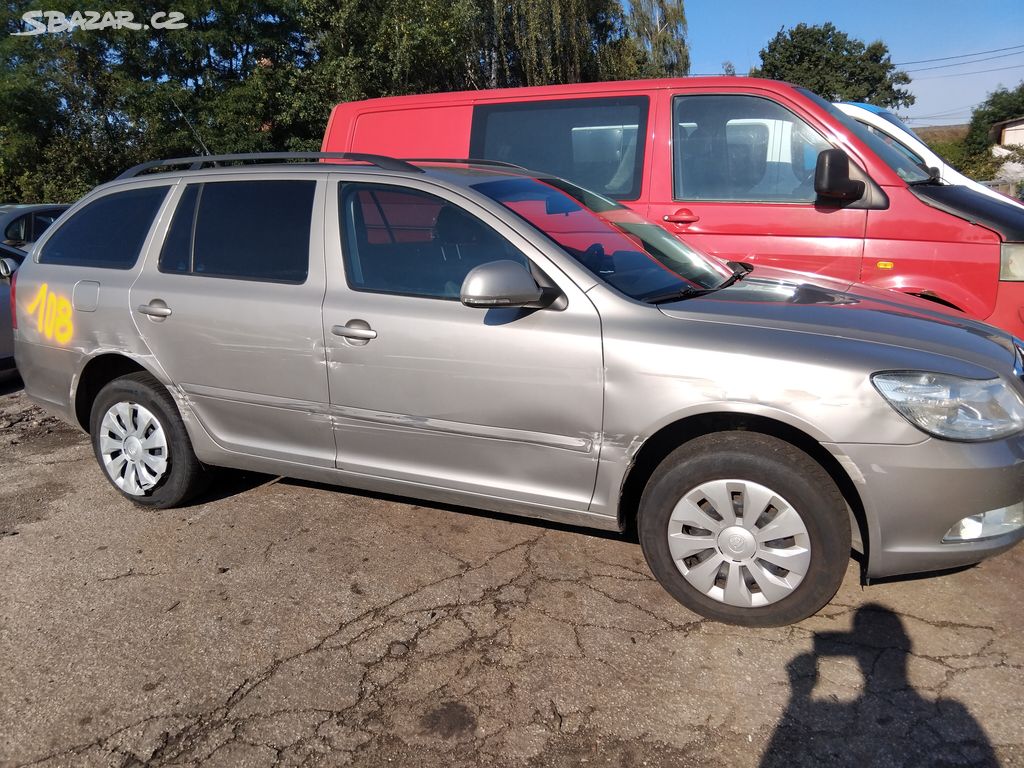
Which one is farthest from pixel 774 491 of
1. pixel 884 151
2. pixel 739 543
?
pixel 884 151

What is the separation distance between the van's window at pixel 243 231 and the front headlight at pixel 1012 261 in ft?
11.7

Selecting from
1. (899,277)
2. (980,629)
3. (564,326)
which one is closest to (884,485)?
(980,629)

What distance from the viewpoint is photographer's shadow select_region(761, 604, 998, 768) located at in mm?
2303

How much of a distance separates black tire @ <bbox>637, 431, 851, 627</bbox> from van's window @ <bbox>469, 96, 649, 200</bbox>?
2.81 meters

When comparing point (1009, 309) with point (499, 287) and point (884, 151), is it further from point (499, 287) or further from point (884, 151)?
point (499, 287)

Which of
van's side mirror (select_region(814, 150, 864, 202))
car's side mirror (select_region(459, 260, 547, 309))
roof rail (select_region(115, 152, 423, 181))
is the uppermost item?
roof rail (select_region(115, 152, 423, 181))

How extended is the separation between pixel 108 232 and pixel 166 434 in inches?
44.5

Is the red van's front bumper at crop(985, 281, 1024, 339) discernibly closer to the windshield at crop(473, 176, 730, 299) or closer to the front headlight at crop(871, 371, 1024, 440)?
the windshield at crop(473, 176, 730, 299)

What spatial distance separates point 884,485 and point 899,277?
2296mm

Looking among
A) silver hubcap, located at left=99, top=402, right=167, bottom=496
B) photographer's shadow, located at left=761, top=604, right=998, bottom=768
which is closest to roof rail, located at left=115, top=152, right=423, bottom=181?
silver hubcap, located at left=99, top=402, right=167, bottom=496

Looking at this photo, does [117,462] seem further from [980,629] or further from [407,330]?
[980,629]

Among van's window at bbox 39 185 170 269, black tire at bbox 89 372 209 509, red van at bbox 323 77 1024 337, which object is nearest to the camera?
black tire at bbox 89 372 209 509

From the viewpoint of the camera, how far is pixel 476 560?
3.57 metres

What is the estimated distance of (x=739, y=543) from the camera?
2883 mm
